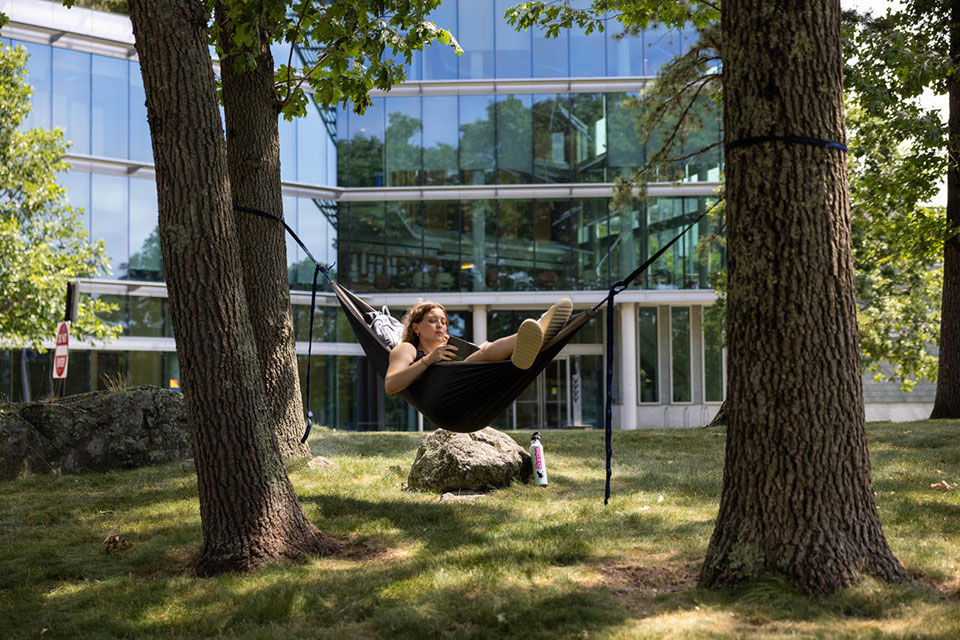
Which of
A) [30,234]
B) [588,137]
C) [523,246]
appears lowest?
[30,234]

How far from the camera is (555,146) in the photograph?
20.7 meters

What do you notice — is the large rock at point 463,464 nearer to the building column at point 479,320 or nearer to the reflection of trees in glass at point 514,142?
the building column at point 479,320

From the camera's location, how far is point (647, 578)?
414 cm

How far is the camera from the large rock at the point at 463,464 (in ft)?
21.2

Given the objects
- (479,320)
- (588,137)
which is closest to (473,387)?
(479,320)

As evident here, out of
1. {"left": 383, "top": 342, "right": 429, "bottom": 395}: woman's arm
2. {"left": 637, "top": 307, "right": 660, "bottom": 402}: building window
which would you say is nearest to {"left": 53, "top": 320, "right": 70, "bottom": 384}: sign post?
{"left": 383, "top": 342, "right": 429, "bottom": 395}: woman's arm

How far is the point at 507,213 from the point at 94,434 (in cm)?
1358

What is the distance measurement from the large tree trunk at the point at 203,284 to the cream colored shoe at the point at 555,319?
1.77m

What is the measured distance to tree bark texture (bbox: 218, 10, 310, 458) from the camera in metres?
6.95

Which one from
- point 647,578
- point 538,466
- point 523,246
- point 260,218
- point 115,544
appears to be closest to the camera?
point 647,578

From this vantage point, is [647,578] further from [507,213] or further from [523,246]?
[507,213]

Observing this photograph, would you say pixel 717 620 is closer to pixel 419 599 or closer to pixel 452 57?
pixel 419 599

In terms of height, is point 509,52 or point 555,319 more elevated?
point 509,52

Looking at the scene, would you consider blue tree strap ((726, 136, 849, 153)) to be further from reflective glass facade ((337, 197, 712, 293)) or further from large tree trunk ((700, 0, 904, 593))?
reflective glass facade ((337, 197, 712, 293))
